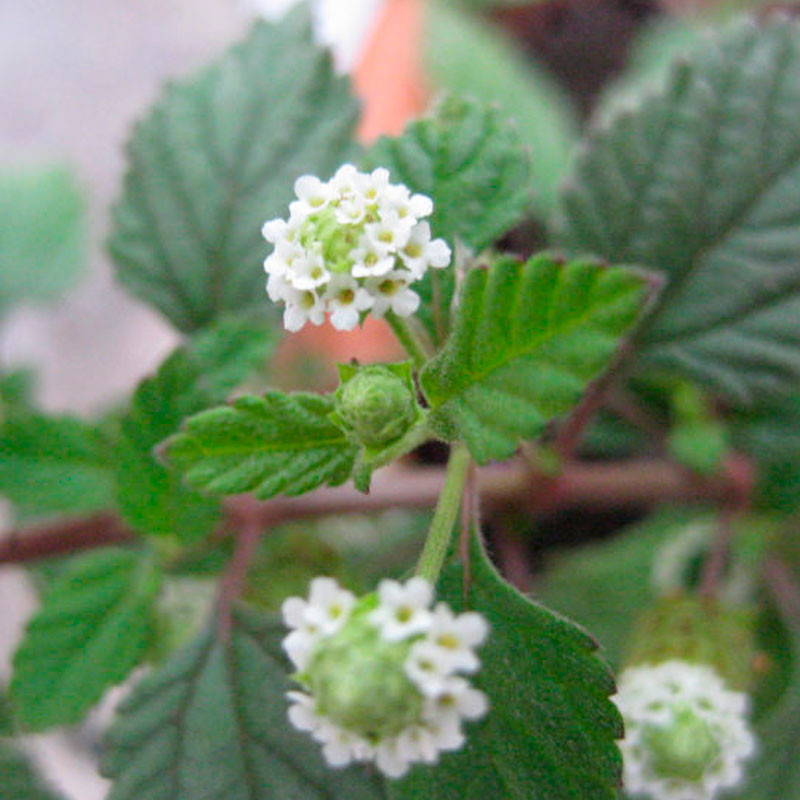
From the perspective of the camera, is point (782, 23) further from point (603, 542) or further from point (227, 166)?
point (603, 542)

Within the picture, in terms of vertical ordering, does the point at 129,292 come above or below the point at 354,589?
above

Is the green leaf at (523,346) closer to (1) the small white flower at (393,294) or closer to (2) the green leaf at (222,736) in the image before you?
(1) the small white flower at (393,294)

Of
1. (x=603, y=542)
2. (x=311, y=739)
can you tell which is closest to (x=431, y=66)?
(x=603, y=542)

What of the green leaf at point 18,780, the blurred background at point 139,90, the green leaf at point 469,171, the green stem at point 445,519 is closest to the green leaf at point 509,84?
the blurred background at point 139,90

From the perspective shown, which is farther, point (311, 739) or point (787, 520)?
point (787, 520)

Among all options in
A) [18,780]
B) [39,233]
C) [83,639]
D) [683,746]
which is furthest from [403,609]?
[39,233]

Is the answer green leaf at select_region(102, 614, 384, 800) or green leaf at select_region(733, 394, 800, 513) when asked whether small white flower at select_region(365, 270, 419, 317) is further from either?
green leaf at select_region(733, 394, 800, 513)
